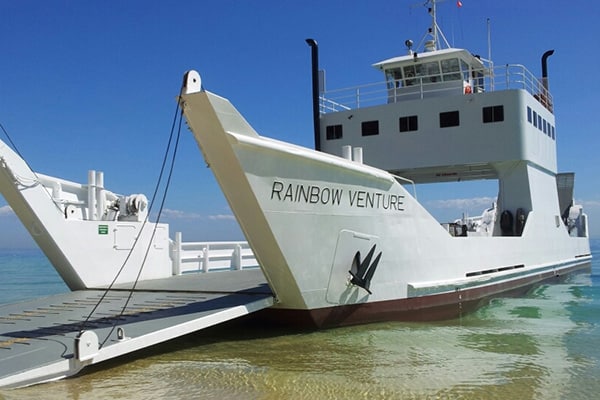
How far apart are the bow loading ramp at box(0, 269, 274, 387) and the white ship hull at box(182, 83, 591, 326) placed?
2.61ft

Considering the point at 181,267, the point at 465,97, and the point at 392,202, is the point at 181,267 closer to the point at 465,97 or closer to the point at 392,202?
the point at 392,202

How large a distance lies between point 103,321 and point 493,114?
32.7 ft

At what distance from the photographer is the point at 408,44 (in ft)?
53.3

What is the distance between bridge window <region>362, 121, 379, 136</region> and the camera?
13805mm

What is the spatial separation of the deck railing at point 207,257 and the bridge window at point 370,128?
13.9ft

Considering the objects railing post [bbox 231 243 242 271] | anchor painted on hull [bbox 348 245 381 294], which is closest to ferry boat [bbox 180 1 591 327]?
anchor painted on hull [bbox 348 245 381 294]

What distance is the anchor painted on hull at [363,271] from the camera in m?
7.93

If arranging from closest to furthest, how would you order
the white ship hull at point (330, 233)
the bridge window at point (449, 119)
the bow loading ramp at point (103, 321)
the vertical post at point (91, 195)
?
1. the bow loading ramp at point (103, 321)
2. the white ship hull at point (330, 233)
3. the vertical post at point (91, 195)
4. the bridge window at point (449, 119)

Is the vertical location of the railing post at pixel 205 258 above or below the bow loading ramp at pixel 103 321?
above

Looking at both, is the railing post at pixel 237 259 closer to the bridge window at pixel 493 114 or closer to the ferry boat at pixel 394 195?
the ferry boat at pixel 394 195

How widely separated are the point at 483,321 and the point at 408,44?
9552 millimetres

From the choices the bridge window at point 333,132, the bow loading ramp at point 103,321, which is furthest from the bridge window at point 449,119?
the bow loading ramp at point 103,321

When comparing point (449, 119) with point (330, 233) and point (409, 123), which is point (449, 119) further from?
point (330, 233)

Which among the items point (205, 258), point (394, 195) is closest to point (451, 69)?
point (394, 195)
